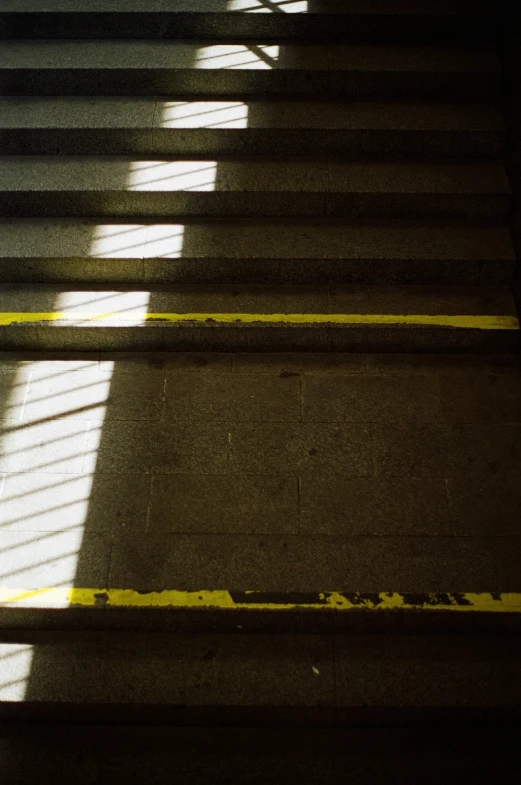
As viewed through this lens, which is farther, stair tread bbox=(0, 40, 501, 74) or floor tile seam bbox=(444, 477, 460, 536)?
stair tread bbox=(0, 40, 501, 74)

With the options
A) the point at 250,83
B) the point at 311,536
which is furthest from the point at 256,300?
the point at 250,83

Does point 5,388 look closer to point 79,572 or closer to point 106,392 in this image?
point 106,392

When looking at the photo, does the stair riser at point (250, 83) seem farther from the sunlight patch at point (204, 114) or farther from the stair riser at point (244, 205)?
the stair riser at point (244, 205)

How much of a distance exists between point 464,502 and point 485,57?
12.3 feet

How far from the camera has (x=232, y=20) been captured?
17.9ft

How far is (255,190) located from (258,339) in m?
1.21

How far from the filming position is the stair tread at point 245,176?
5000 mm

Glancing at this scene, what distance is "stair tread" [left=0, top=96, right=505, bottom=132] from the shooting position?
203 inches

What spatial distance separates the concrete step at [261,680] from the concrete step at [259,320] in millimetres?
2067

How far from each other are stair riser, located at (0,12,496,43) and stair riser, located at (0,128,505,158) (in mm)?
999

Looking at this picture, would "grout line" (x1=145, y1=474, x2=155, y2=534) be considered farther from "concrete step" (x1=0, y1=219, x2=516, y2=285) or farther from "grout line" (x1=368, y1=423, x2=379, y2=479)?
"concrete step" (x1=0, y1=219, x2=516, y2=285)

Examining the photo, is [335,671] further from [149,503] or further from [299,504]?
[149,503]

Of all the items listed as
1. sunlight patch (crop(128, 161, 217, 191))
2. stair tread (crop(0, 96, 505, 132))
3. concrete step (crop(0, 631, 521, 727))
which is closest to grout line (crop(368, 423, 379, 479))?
concrete step (crop(0, 631, 521, 727))

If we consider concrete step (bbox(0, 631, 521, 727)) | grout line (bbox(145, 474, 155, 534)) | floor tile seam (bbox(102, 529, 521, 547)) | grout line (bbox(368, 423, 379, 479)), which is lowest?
concrete step (bbox(0, 631, 521, 727))
